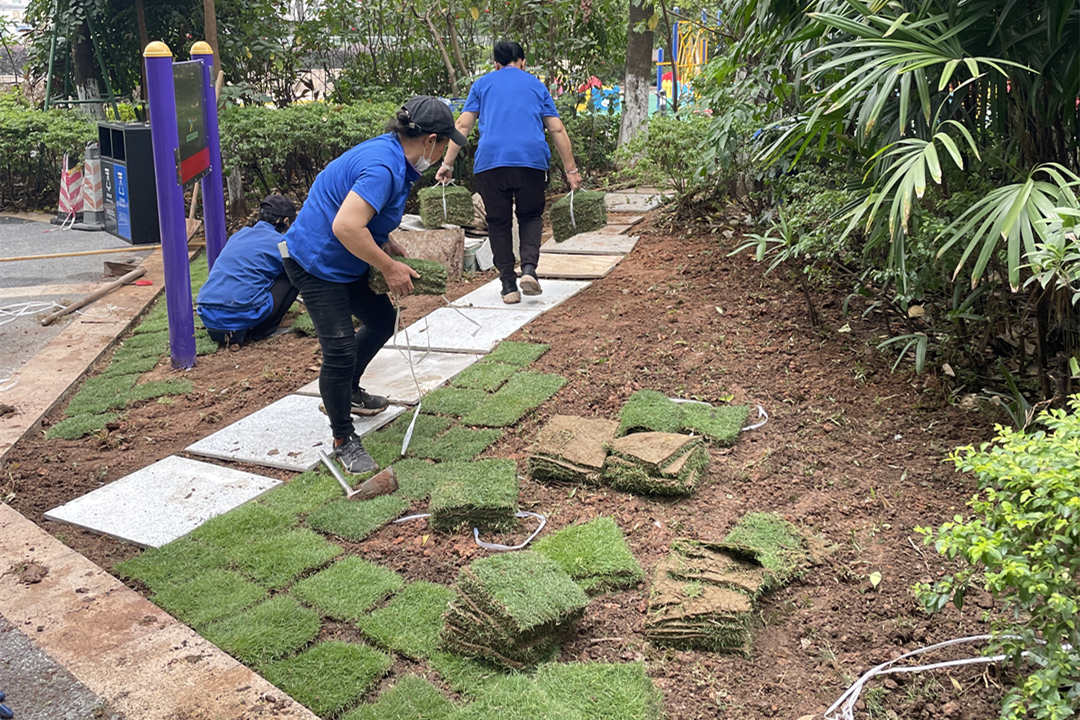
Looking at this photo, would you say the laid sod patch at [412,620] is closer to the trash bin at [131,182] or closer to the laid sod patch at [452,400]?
the laid sod patch at [452,400]

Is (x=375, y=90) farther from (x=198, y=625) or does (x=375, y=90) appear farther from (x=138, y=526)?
(x=198, y=625)

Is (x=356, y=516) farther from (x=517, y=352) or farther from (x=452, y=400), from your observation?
(x=517, y=352)

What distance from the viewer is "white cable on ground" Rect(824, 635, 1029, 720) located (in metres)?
2.67

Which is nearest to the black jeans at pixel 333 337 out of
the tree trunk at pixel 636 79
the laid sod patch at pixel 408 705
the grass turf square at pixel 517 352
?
the grass turf square at pixel 517 352

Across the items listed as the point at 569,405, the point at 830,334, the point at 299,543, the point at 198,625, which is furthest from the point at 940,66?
the point at 198,625

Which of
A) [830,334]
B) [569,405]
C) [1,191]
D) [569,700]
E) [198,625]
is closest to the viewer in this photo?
[569,700]

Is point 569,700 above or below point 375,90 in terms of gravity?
below

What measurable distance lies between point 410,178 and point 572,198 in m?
2.79

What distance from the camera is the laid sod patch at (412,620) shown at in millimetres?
3064

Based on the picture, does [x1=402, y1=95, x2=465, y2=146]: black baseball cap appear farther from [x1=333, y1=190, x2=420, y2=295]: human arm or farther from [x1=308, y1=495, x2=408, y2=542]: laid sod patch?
[x1=308, y1=495, x2=408, y2=542]: laid sod patch

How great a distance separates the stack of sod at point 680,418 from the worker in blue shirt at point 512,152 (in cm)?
234

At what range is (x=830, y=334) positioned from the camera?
554 cm

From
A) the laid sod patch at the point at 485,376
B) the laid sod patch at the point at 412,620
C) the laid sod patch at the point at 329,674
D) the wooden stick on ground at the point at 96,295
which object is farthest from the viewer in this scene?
the wooden stick on ground at the point at 96,295

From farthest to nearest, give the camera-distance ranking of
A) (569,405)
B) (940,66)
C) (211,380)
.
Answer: (211,380) → (569,405) → (940,66)
